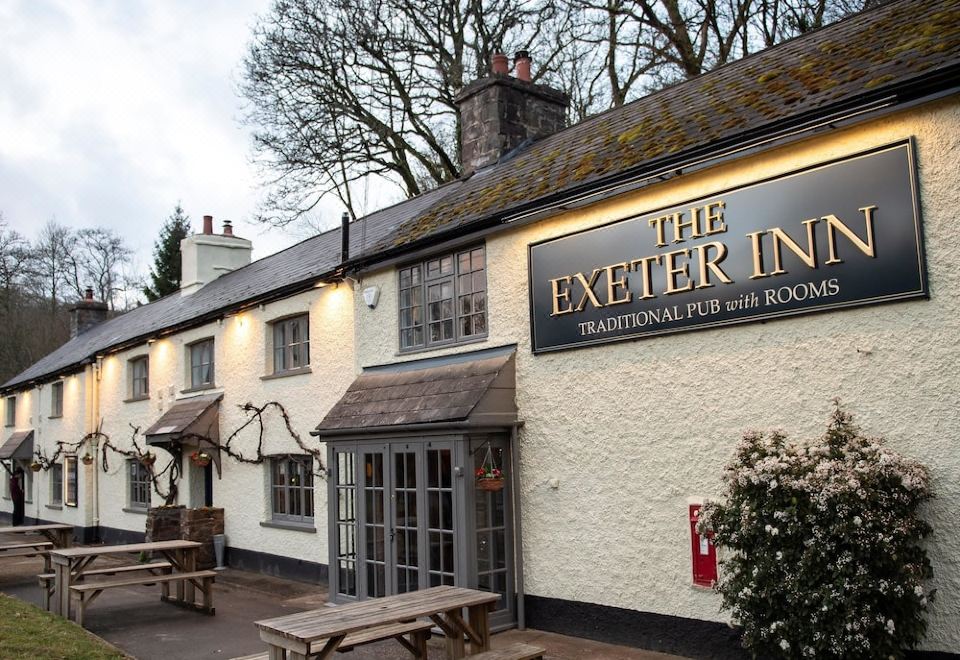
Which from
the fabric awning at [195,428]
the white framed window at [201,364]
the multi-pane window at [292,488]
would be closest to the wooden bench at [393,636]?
the multi-pane window at [292,488]

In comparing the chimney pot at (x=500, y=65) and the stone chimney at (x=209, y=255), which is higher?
the chimney pot at (x=500, y=65)

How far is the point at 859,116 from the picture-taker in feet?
22.2

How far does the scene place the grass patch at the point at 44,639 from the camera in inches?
337

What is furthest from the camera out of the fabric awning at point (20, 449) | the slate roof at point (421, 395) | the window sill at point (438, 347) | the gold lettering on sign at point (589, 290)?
the fabric awning at point (20, 449)

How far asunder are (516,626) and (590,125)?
→ 6.78 metres

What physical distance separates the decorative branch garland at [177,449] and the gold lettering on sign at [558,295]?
5.51 m

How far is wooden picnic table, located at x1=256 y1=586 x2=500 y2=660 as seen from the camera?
6.20 meters

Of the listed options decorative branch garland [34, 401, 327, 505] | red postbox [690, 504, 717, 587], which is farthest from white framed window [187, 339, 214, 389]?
red postbox [690, 504, 717, 587]

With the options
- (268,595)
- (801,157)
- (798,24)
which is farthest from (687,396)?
(798,24)

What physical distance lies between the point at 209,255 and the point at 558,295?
14786 millimetres

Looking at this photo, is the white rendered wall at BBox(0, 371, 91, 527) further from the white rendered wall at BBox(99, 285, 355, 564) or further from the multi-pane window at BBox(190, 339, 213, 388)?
the multi-pane window at BBox(190, 339, 213, 388)

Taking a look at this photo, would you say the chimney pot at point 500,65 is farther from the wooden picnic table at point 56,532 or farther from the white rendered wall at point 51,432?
the white rendered wall at point 51,432

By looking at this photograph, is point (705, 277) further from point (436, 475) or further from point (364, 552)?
point (364, 552)

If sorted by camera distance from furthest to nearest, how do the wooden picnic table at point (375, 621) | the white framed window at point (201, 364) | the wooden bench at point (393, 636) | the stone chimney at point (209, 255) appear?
the stone chimney at point (209, 255) < the white framed window at point (201, 364) < the wooden bench at point (393, 636) < the wooden picnic table at point (375, 621)
